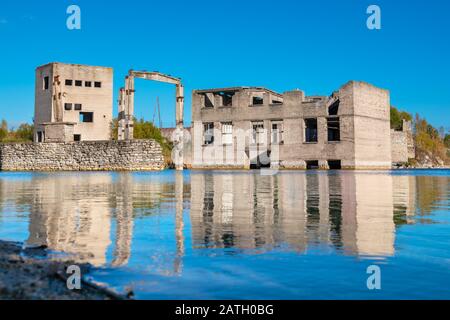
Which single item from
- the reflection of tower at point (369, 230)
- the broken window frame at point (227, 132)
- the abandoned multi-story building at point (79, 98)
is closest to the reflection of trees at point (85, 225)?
the reflection of tower at point (369, 230)

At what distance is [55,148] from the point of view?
3319cm

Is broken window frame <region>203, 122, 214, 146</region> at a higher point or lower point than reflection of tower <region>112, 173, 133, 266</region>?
higher

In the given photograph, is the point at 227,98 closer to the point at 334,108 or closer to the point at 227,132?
the point at 227,132

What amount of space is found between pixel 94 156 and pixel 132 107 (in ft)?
19.0

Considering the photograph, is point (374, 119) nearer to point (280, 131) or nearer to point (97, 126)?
point (280, 131)

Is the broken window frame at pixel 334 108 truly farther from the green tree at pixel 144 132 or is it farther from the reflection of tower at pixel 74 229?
the reflection of tower at pixel 74 229

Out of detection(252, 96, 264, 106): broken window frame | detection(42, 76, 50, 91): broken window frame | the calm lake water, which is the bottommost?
the calm lake water

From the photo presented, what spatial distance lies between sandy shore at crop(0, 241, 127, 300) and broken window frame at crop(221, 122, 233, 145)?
149ft

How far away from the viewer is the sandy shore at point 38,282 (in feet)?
8.38

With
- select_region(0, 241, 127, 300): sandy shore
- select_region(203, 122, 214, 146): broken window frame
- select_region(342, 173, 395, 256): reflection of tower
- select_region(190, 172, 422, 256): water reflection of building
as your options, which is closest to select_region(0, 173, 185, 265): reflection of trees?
select_region(0, 241, 127, 300): sandy shore

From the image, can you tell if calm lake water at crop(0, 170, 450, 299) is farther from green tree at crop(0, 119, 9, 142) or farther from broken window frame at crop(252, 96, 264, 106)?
green tree at crop(0, 119, 9, 142)

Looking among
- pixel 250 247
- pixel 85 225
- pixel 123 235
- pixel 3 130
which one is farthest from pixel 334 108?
pixel 3 130

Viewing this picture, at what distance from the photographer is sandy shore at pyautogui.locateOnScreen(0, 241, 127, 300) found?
8.38 ft

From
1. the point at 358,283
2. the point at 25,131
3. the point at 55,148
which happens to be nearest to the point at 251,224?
the point at 358,283
